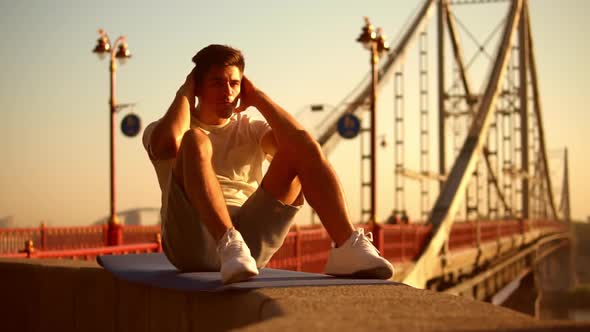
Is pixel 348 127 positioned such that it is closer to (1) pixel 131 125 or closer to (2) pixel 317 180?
(1) pixel 131 125

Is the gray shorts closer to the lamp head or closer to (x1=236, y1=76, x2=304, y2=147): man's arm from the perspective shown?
(x1=236, y1=76, x2=304, y2=147): man's arm

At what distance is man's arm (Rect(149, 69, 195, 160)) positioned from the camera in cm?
391

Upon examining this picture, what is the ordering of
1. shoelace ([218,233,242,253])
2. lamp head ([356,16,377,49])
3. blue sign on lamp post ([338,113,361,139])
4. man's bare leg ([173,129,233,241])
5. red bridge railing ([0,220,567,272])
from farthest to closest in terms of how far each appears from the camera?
blue sign on lamp post ([338,113,361,139]) < lamp head ([356,16,377,49]) < red bridge railing ([0,220,567,272]) < man's bare leg ([173,129,233,241]) < shoelace ([218,233,242,253])

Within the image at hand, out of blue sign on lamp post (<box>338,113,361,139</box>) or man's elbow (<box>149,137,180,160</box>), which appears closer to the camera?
man's elbow (<box>149,137,180,160</box>)

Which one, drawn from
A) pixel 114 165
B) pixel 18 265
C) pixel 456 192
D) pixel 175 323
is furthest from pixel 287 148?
pixel 456 192

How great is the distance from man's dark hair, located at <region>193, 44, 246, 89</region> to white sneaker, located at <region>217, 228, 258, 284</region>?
2.90 ft

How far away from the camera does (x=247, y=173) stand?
4.24m

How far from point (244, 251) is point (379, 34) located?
14385 mm

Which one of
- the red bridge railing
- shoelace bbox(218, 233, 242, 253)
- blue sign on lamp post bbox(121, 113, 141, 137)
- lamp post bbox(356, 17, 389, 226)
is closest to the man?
shoelace bbox(218, 233, 242, 253)

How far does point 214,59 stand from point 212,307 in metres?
1.21

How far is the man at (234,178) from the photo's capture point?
11.9 ft

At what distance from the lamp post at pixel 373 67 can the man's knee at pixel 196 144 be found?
485 inches

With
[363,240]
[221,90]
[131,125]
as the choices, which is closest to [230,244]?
[363,240]

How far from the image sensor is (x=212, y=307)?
3271 mm
